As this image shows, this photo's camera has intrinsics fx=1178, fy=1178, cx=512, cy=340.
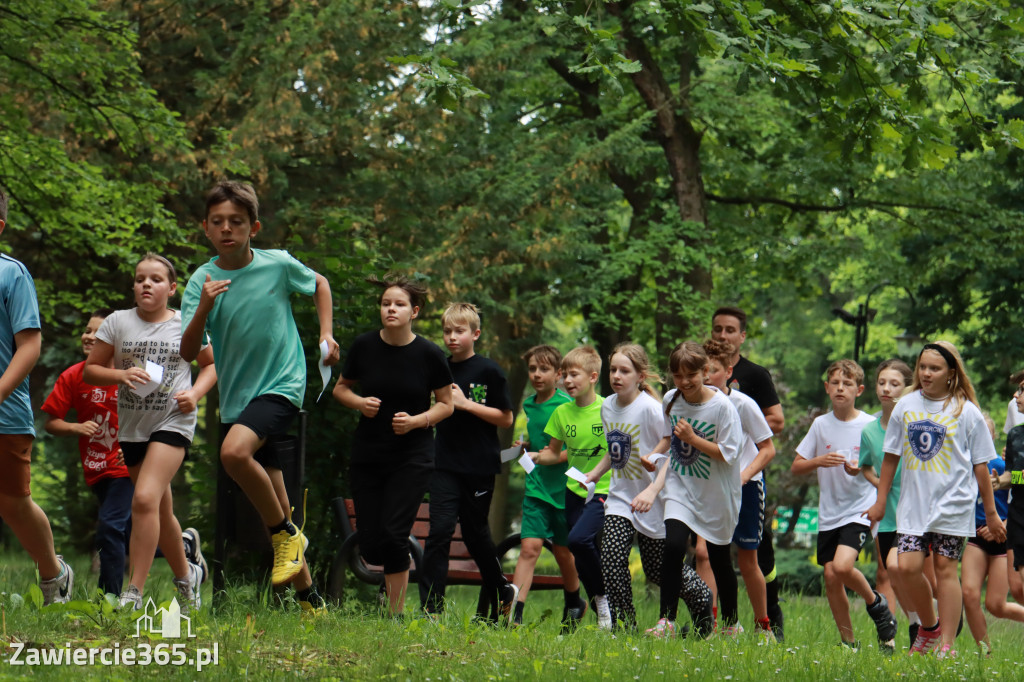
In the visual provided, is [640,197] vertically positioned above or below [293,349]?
above

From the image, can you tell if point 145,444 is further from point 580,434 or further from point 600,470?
point 580,434

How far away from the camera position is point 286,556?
6547 mm

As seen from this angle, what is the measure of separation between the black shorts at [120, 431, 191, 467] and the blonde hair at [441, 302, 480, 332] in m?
2.39

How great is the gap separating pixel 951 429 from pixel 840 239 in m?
17.4

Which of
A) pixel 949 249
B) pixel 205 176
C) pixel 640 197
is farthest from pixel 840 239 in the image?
pixel 205 176

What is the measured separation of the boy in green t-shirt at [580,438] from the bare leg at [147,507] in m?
3.23

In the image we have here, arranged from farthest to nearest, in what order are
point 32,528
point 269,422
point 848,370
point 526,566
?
1. point 848,370
2. point 526,566
3. point 32,528
4. point 269,422

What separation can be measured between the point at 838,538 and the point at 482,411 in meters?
3.00

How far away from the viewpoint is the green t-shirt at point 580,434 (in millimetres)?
9000

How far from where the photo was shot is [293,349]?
6621 mm

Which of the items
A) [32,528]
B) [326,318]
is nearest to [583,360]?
[326,318]

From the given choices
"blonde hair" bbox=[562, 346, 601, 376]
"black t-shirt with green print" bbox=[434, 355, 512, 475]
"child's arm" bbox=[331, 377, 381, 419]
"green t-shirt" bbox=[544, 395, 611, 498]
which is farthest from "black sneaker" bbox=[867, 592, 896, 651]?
"child's arm" bbox=[331, 377, 381, 419]

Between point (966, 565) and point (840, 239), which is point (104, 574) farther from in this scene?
point (840, 239)

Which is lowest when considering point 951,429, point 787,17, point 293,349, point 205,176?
point 951,429
